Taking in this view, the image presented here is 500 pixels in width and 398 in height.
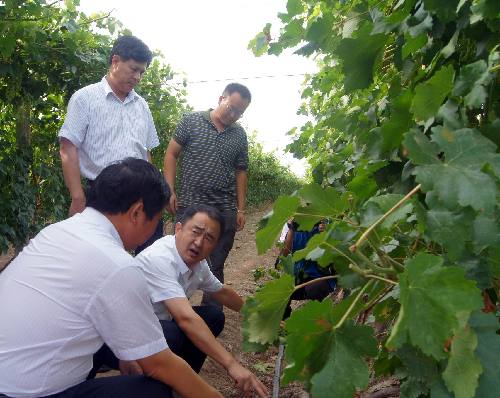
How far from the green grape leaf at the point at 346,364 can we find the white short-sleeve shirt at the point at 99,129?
229cm

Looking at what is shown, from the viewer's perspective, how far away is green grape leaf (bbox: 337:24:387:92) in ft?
4.50

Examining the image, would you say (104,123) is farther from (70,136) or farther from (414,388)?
(414,388)

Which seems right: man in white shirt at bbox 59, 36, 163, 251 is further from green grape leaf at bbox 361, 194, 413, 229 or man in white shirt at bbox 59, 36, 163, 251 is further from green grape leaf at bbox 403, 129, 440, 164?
green grape leaf at bbox 403, 129, 440, 164

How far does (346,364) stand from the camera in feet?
3.18

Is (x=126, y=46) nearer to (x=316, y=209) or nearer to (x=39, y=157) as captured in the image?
(x=316, y=209)

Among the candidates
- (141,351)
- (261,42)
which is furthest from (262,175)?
(141,351)

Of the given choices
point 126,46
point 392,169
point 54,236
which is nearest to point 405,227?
point 392,169

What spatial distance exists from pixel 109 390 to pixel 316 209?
1.07m

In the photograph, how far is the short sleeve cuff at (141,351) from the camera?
1761 millimetres

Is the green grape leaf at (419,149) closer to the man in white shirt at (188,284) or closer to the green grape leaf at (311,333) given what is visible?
the green grape leaf at (311,333)

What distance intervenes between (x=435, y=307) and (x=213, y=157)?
3.08 metres

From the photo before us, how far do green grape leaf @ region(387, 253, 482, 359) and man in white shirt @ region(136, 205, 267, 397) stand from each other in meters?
1.46

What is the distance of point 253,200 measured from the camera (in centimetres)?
1773

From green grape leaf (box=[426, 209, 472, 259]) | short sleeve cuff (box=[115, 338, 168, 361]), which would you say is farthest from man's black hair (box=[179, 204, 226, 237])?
green grape leaf (box=[426, 209, 472, 259])
